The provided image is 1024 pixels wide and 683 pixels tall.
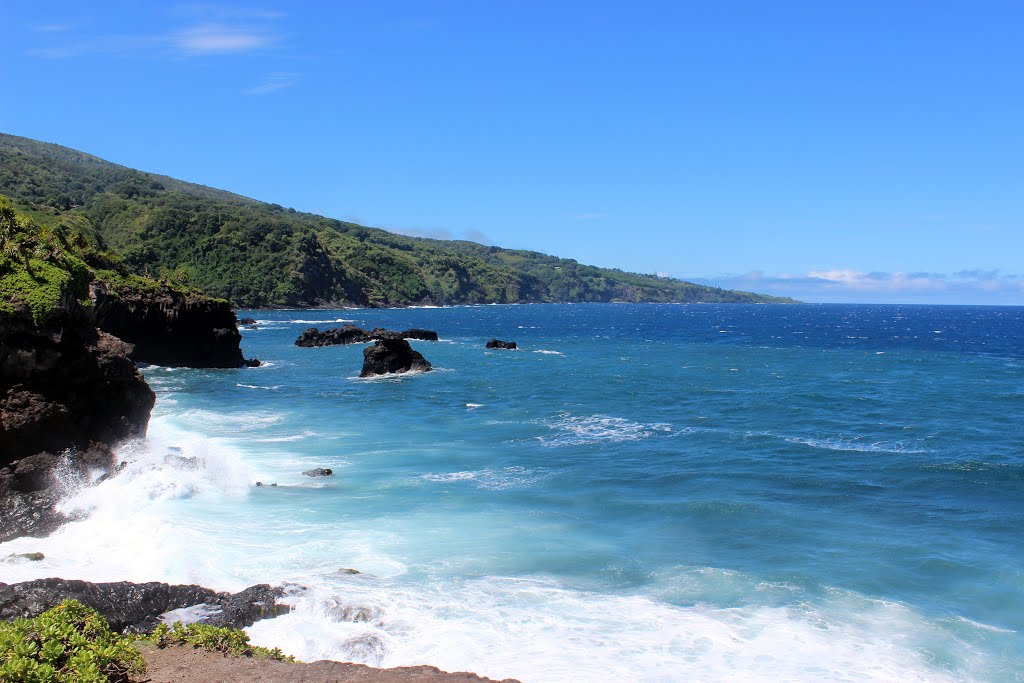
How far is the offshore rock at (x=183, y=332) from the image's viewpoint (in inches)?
2383

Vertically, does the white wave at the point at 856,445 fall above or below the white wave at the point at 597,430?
above

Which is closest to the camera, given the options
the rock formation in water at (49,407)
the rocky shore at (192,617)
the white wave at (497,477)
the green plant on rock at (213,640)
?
the rocky shore at (192,617)

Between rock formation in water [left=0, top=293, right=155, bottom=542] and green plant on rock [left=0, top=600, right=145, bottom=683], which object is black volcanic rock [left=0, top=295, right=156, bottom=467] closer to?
rock formation in water [left=0, top=293, right=155, bottom=542]

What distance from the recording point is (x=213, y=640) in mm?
11883

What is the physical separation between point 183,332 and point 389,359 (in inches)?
711

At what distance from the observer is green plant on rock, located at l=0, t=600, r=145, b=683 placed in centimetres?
851

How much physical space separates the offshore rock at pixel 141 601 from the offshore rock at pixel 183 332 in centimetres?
4991

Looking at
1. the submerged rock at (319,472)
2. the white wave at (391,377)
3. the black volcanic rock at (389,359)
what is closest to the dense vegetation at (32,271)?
the submerged rock at (319,472)

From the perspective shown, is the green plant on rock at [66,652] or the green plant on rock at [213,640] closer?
the green plant on rock at [66,652]

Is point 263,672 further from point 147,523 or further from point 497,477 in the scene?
point 497,477

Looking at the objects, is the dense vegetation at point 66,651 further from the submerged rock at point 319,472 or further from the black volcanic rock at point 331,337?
the black volcanic rock at point 331,337

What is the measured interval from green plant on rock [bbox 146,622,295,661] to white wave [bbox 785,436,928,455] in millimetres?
26297

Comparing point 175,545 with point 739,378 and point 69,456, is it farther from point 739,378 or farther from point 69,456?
point 739,378

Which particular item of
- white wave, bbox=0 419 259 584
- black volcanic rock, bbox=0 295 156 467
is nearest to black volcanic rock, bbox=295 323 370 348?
white wave, bbox=0 419 259 584
